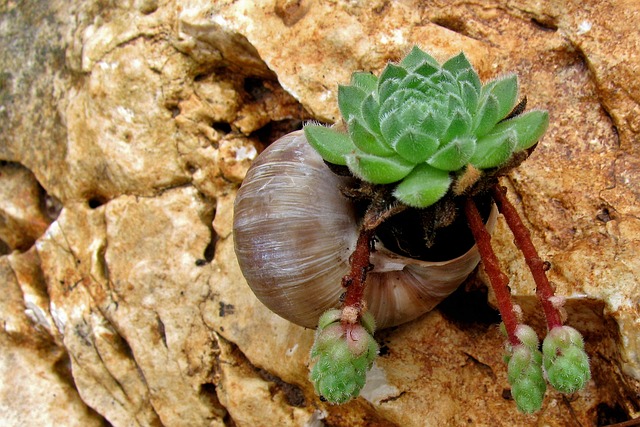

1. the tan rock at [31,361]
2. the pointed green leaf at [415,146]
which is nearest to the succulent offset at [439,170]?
the pointed green leaf at [415,146]

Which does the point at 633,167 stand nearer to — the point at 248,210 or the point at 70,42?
the point at 248,210

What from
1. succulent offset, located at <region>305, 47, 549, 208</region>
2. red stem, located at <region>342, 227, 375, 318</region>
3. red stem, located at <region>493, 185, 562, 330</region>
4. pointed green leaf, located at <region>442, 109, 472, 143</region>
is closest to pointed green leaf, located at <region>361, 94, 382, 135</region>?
succulent offset, located at <region>305, 47, 549, 208</region>

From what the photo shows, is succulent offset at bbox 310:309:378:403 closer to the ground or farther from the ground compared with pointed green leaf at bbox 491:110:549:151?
closer to the ground

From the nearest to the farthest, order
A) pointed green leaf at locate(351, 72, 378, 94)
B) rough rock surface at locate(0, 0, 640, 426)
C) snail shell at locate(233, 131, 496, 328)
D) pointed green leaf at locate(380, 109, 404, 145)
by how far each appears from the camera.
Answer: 1. pointed green leaf at locate(380, 109, 404, 145)
2. snail shell at locate(233, 131, 496, 328)
3. pointed green leaf at locate(351, 72, 378, 94)
4. rough rock surface at locate(0, 0, 640, 426)

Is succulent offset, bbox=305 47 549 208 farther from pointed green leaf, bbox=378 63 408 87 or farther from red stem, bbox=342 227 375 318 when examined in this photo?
red stem, bbox=342 227 375 318

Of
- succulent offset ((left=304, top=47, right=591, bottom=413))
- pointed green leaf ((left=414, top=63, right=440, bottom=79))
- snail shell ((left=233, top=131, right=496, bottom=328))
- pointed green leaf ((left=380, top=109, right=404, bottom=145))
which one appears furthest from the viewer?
snail shell ((left=233, top=131, right=496, bottom=328))

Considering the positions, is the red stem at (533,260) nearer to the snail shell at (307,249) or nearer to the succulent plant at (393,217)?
the succulent plant at (393,217)

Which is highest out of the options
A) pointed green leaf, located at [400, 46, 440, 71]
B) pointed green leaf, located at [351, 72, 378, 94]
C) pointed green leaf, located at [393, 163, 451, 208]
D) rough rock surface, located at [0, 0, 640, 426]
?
pointed green leaf, located at [400, 46, 440, 71]
